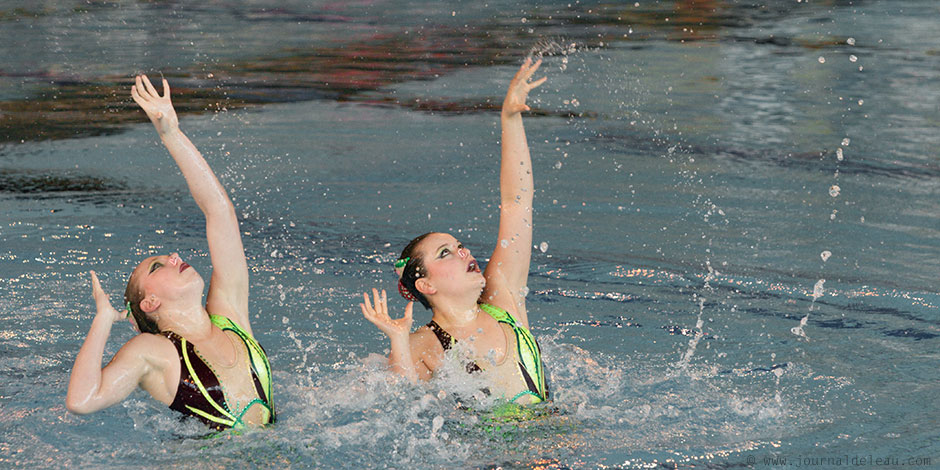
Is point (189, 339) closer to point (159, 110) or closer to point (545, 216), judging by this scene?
point (159, 110)

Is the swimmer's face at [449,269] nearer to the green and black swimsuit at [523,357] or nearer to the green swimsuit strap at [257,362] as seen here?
the green and black swimsuit at [523,357]

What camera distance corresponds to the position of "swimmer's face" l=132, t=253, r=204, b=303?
12.1 feet

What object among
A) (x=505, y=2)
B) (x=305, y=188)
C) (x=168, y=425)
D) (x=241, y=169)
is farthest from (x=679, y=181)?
(x=505, y=2)

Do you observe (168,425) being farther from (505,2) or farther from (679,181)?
(505,2)

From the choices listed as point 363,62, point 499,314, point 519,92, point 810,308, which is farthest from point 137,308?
point 363,62

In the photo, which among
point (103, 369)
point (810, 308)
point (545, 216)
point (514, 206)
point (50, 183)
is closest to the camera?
point (103, 369)

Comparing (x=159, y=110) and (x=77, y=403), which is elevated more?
(x=159, y=110)

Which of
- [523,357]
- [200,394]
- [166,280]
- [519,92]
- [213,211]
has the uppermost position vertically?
[519,92]

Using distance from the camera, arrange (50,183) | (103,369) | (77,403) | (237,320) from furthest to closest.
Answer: (50,183) < (237,320) < (103,369) < (77,403)

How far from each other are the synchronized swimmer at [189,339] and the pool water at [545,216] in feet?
0.48


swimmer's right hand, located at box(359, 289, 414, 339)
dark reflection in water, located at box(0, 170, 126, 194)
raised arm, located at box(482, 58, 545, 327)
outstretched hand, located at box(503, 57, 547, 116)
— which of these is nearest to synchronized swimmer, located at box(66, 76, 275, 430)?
swimmer's right hand, located at box(359, 289, 414, 339)

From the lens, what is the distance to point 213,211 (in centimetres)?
392

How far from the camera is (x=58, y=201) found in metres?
7.21

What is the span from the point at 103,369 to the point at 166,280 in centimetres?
38
